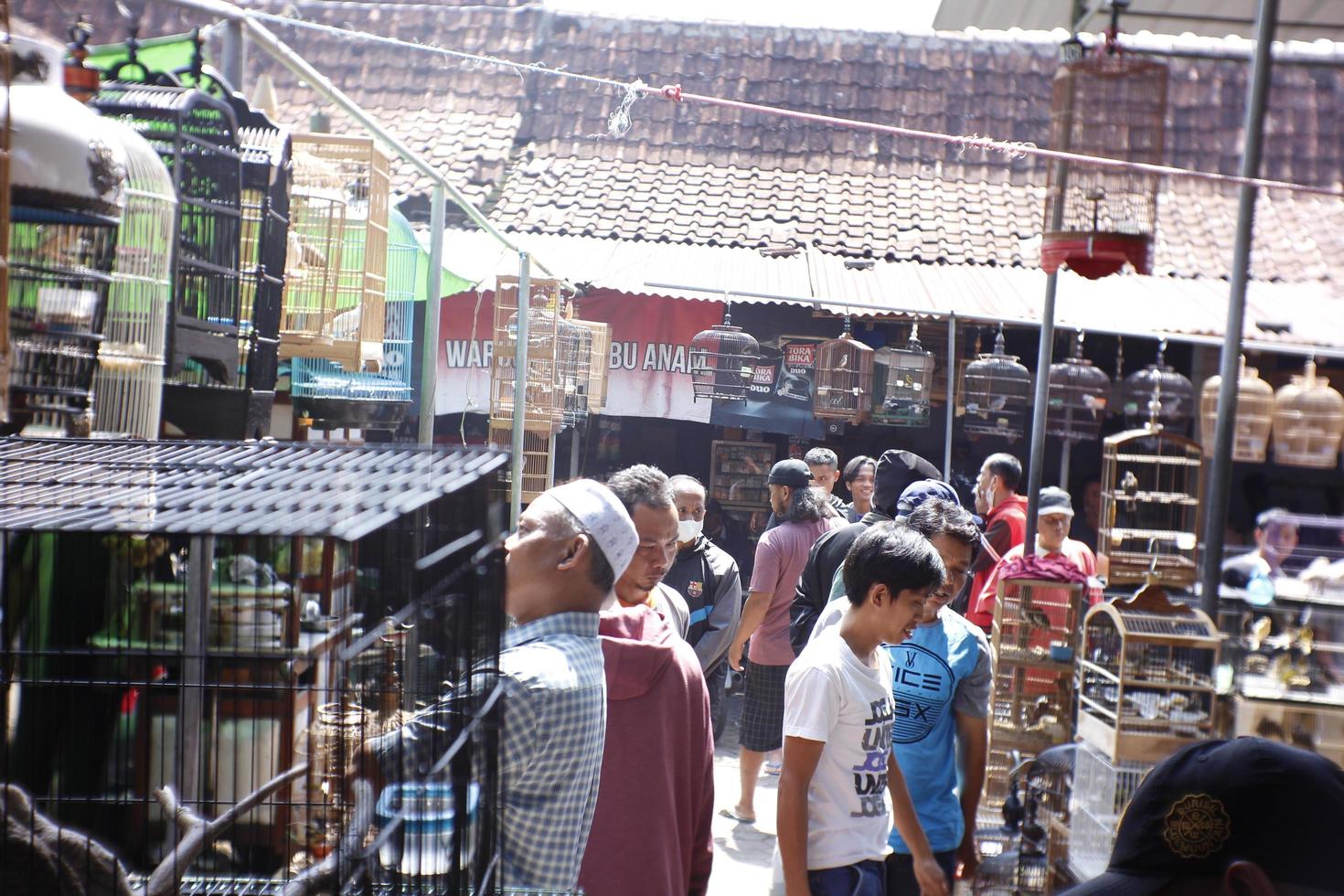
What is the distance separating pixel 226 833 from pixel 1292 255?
10.6 metres

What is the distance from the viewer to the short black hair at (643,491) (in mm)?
3328

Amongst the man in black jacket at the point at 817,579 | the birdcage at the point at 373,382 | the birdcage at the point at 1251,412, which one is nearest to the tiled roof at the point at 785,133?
the birdcage at the point at 1251,412

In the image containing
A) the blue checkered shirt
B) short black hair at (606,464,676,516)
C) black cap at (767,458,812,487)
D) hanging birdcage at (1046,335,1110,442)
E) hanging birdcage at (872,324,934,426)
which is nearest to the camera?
the blue checkered shirt

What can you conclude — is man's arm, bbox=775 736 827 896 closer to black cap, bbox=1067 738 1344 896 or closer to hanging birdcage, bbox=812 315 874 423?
black cap, bbox=1067 738 1344 896

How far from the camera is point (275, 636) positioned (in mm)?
2658

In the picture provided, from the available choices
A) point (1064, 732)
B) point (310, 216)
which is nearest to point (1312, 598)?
point (1064, 732)

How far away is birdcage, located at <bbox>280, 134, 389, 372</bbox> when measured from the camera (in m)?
4.50

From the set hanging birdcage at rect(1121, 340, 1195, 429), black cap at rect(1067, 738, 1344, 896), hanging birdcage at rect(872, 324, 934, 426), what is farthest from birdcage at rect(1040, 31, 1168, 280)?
black cap at rect(1067, 738, 1344, 896)

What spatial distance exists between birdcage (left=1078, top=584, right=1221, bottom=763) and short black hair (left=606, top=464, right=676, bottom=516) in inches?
72.7

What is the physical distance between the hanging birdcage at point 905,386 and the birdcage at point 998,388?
30 cm

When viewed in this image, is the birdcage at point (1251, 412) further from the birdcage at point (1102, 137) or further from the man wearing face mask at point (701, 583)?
the man wearing face mask at point (701, 583)

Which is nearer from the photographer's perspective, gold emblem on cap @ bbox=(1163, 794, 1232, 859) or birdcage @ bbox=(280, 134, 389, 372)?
gold emblem on cap @ bbox=(1163, 794, 1232, 859)

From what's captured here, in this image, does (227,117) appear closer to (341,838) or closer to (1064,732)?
(341,838)

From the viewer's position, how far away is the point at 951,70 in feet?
40.8
